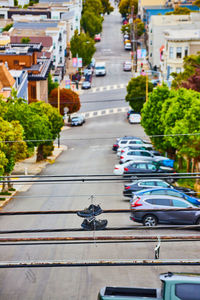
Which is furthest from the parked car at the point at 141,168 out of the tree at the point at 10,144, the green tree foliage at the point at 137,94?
the green tree foliage at the point at 137,94

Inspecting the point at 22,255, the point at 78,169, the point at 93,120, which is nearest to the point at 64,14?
the point at 93,120

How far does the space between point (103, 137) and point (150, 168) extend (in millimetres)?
29659

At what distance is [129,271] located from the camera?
76.3 feet

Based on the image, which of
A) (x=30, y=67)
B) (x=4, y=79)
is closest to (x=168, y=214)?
(x=4, y=79)

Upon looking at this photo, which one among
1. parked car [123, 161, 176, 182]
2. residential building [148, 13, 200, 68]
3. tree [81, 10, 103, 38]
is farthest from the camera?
tree [81, 10, 103, 38]

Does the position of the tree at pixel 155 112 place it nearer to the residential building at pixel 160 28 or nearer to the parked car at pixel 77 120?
the parked car at pixel 77 120

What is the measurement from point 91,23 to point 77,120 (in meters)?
61.4

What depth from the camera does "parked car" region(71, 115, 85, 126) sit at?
8381 centimetres

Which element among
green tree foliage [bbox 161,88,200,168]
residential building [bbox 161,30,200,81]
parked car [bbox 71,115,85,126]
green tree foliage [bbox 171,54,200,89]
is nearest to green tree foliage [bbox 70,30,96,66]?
residential building [bbox 161,30,200,81]

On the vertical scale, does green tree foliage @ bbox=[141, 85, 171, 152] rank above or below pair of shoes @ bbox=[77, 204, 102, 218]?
below

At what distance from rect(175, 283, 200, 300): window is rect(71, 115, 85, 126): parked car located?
6993 cm

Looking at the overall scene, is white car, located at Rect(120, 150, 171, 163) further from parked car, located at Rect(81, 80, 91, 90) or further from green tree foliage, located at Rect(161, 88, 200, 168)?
parked car, located at Rect(81, 80, 91, 90)

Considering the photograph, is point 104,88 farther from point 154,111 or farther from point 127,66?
point 154,111

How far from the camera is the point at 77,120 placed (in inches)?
3314
